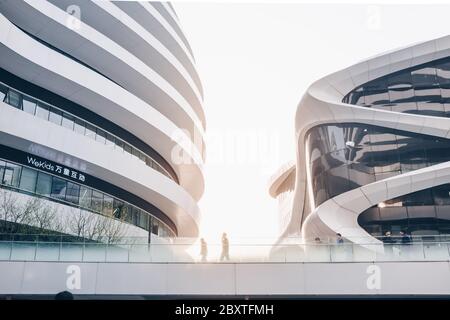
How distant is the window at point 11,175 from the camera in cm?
2002

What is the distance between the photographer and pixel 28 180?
818 inches

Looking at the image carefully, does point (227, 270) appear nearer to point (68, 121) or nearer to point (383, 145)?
point (68, 121)

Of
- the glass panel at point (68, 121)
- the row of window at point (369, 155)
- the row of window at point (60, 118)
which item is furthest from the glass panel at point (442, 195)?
the glass panel at point (68, 121)

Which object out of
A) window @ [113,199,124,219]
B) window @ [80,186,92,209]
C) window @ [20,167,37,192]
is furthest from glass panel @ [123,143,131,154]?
window @ [20,167,37,192]

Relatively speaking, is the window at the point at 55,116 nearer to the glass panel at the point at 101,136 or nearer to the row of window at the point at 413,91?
the glass panel at the point at 101,136

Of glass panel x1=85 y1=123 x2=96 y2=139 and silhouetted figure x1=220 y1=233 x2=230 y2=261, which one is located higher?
glass panel x1=85 y1=123 x2=96 y2=139

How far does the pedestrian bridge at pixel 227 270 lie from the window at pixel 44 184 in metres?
7.39

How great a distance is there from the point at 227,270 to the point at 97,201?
11040 millimetres

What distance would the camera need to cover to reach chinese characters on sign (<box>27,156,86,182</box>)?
21109 mm

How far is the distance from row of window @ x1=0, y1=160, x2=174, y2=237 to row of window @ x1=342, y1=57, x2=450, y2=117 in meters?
12.4

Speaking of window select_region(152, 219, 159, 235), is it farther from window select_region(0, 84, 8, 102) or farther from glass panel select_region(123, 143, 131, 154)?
window select_region(0, 84, 8, 102)

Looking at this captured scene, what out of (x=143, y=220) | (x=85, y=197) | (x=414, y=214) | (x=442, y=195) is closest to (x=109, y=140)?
(x=85, y=197)

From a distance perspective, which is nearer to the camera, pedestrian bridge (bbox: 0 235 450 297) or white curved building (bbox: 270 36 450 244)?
pedestrian bridge (bbox: 0 235 450 297)
